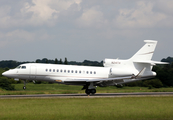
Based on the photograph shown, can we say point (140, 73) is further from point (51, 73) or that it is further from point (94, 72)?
point (51, 73)

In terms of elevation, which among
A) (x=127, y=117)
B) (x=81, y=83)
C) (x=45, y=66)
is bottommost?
(x=127, y=117)

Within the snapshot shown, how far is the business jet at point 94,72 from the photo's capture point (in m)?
32.9

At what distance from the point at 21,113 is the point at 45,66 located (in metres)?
15.0

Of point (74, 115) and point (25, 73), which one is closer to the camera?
point (74, 115)

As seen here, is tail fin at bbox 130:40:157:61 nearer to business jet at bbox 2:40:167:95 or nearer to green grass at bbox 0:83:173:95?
business jet at bbox 2:40:167:95

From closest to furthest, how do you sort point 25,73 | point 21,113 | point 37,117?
point 37,117 < point 21,113 < point 25,73

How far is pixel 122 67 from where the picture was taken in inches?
1411

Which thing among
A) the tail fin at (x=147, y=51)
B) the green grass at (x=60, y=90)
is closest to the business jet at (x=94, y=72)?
the tail fin at (x=147, y=51)

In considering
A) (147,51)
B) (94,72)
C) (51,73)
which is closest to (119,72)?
(94,72)

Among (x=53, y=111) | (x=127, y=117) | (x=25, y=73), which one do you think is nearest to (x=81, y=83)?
(x=25, y=73)

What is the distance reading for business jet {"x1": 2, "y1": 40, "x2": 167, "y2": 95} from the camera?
32.9m

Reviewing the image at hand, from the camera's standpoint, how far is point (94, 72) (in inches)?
1348

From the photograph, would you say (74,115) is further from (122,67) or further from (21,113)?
(122,67)

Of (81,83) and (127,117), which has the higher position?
(81,83)
